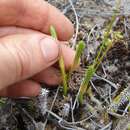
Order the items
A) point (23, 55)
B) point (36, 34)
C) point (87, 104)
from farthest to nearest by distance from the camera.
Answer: point (87, 104) < point (36, 34) < point (23, 55)

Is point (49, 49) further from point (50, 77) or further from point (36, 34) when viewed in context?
point (50, 77)

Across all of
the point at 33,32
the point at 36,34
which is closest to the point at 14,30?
the point at 33,32

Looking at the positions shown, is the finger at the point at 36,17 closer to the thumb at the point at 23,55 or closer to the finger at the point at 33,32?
the finger at the point at 33,32

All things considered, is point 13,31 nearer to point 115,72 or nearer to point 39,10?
point 39,10

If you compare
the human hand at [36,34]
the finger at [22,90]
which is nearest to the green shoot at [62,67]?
the human hand at [36,34]

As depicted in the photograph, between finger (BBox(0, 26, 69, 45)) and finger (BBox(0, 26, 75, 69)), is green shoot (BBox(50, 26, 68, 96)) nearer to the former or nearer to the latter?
finger (BBox(0, 26, 75, 69))

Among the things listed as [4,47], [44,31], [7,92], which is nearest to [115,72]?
[44,31]
